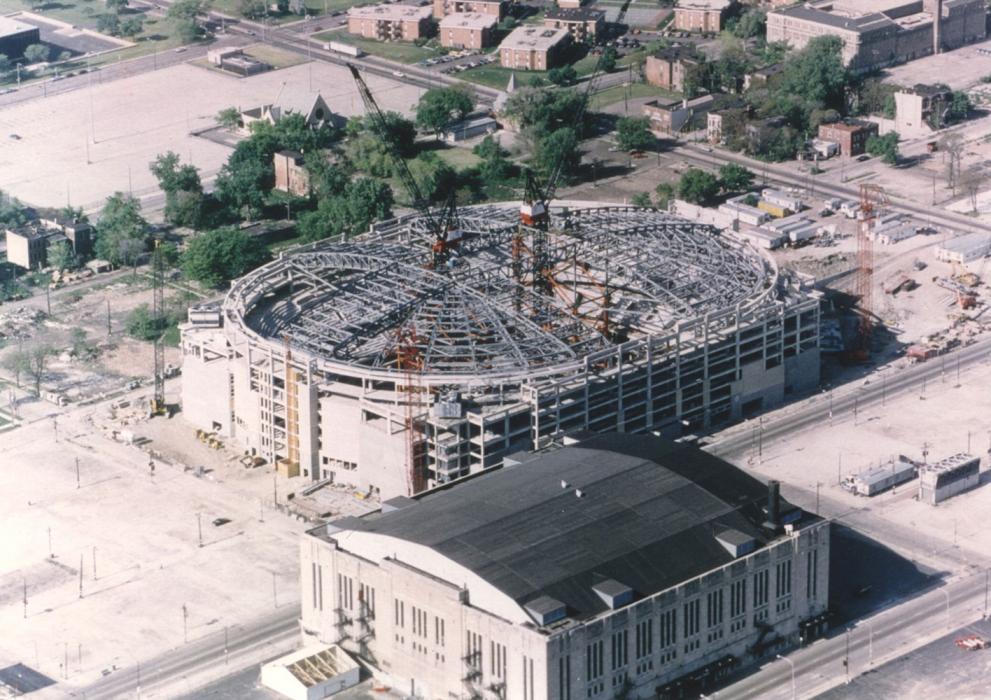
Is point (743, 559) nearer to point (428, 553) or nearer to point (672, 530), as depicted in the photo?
point (672, 530)

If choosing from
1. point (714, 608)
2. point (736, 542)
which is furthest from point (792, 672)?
point (736, 542)

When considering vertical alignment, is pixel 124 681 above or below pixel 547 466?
below

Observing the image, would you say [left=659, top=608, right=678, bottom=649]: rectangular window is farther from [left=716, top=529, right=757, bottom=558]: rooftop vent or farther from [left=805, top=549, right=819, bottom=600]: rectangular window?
[left=805, top=549, right=819, bottom=600]: rectangular window

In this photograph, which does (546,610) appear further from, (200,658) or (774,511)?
(200,658)

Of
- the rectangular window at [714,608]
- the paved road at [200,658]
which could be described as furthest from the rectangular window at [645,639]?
the paved road at [200,658]

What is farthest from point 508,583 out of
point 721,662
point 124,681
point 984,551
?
point 984,551

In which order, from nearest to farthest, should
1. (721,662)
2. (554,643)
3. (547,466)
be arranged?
(554,643), (721,662), (547,466)
